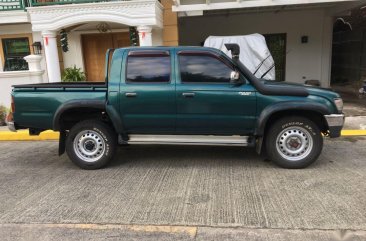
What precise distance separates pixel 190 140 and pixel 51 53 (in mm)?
6593

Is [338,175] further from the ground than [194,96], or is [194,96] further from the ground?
[194,96]

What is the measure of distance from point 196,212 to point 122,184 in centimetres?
143

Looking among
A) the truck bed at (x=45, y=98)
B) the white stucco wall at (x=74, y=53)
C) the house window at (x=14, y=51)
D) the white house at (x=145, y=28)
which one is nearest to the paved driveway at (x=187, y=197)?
the truck bed at (x=45, y=98)

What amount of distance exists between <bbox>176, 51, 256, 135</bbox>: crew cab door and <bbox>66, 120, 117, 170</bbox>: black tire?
1.18 meters

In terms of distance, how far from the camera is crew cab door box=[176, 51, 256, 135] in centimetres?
543

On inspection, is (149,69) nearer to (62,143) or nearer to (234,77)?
(234,77)

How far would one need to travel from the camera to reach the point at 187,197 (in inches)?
181

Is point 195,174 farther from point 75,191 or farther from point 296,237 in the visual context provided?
point 296,237

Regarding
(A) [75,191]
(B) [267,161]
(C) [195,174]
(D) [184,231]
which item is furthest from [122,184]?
(B) [267,161]

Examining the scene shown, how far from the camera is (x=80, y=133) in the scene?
579 cm

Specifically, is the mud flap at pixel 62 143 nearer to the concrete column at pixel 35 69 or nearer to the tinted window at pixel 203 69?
the tinted window at pixel 203 69

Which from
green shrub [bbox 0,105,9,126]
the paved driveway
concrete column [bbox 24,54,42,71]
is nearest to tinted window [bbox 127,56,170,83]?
the paved driveway

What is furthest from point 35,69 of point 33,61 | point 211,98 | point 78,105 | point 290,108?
point 290,108

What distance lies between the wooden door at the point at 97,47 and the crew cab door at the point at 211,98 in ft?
24.7
